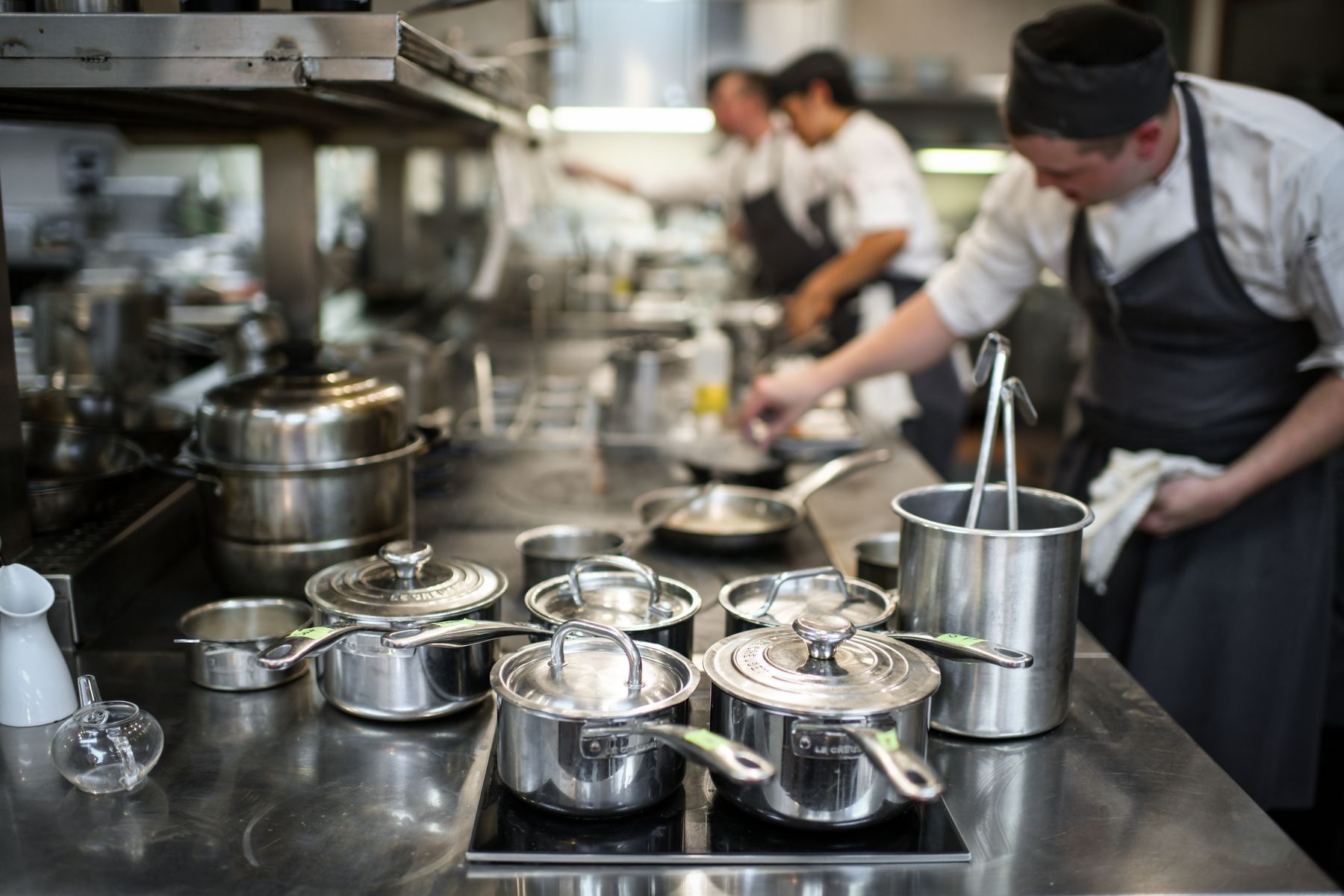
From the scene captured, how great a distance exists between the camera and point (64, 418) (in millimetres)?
1923

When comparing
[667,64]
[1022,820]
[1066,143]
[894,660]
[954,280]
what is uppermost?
[667,64]

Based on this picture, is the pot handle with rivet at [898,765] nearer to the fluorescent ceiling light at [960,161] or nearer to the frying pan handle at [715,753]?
the frying pan handle at [715,753]

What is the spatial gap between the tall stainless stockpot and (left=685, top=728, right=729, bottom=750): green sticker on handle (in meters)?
0.07

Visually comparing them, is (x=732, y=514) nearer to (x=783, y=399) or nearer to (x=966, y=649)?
(x=783, y=399)

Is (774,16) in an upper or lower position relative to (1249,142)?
upper

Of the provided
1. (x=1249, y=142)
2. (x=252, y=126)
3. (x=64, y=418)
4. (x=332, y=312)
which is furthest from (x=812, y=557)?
(x=332, y=312)

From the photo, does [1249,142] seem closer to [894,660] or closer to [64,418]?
[894,660]

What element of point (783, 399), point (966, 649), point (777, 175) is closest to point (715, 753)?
point (966, 649)

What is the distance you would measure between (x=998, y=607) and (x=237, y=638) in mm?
873

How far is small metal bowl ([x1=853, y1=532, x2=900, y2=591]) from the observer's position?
1.53m

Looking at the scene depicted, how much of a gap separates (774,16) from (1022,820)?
24.3ft

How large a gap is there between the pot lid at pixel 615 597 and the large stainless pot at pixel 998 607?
245 mm

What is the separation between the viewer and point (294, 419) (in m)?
1.41

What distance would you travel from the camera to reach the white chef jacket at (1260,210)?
1785 millimetres
